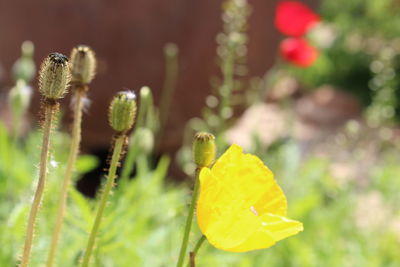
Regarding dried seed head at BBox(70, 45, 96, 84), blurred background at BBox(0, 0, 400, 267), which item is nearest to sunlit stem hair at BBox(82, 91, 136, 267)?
dried seed head at BBox(70, 45, 96, 84)

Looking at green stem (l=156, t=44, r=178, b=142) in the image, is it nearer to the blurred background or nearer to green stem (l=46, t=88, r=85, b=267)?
the blurred background

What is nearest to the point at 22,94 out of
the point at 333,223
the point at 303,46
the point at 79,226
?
the point at 79,226

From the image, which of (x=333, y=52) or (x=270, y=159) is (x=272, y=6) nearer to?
(x=270, y=159)

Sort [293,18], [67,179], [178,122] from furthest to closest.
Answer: [178,122] < [293,18] < [67,179]

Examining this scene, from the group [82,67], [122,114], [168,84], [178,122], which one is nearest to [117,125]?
[122,114]

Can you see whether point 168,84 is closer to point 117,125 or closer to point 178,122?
point 178,122
